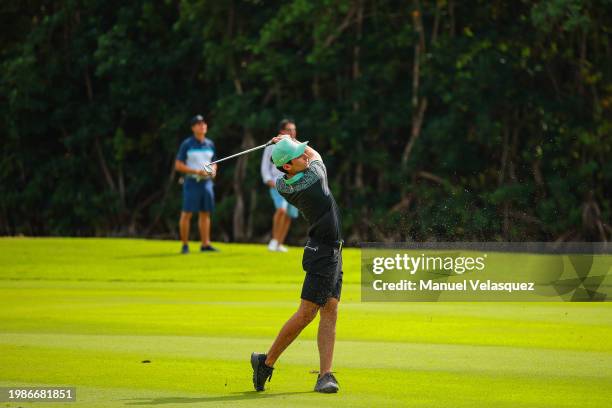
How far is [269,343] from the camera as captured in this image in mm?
13047

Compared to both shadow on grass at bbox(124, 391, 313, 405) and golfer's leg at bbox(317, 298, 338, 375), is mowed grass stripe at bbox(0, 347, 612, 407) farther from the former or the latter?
golfer's leg at bbox(317, 298, 338, 375)

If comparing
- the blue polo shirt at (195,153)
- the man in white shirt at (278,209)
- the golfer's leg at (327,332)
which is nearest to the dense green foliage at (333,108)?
the man in white shirt at (278,209)

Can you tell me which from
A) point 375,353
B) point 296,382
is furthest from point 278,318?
point 296,382

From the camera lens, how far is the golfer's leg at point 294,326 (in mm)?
10227

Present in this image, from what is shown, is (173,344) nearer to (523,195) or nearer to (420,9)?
(523,195)

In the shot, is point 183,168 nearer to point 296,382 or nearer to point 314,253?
point 296,382

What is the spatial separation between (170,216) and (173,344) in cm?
2540

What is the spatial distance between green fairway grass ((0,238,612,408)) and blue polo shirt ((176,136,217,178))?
3.21 meters

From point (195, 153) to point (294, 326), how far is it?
568 inches

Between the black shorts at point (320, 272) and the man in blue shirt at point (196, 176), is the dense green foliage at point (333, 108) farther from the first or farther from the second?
the black shorts at point (320, 272)

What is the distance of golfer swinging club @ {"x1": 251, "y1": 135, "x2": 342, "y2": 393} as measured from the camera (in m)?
10.1

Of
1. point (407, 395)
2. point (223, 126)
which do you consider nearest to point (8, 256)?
point (223, 126)

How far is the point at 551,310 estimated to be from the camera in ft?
53.3

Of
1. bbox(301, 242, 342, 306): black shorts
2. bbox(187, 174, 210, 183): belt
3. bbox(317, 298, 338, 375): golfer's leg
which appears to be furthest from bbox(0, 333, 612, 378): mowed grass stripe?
bbox(187, 174, 210, 183): belt
